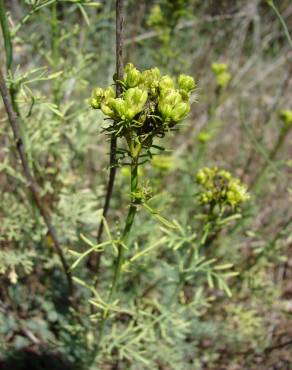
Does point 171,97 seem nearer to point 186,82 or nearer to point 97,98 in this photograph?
point 186,82

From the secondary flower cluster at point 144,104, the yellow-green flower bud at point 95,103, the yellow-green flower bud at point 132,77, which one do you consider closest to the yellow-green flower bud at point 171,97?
the secondary flower cluster at point 144,104

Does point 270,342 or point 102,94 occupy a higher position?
point 102,94

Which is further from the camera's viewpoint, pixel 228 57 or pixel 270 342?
pixel 228 57

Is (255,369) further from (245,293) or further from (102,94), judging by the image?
(102,94)

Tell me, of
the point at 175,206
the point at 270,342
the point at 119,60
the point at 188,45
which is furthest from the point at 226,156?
the point at 119,60

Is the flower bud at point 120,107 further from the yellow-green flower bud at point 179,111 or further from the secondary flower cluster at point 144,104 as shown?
the yellow-green flower bud at point 179,111

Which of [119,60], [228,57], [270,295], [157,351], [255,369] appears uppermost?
[228,57]

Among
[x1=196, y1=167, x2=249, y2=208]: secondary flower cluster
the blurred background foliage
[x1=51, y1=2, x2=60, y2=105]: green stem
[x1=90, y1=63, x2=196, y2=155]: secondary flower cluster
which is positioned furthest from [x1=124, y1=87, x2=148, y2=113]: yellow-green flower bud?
[x1=51, y1=2, x2=60, y2=105]: green stem
